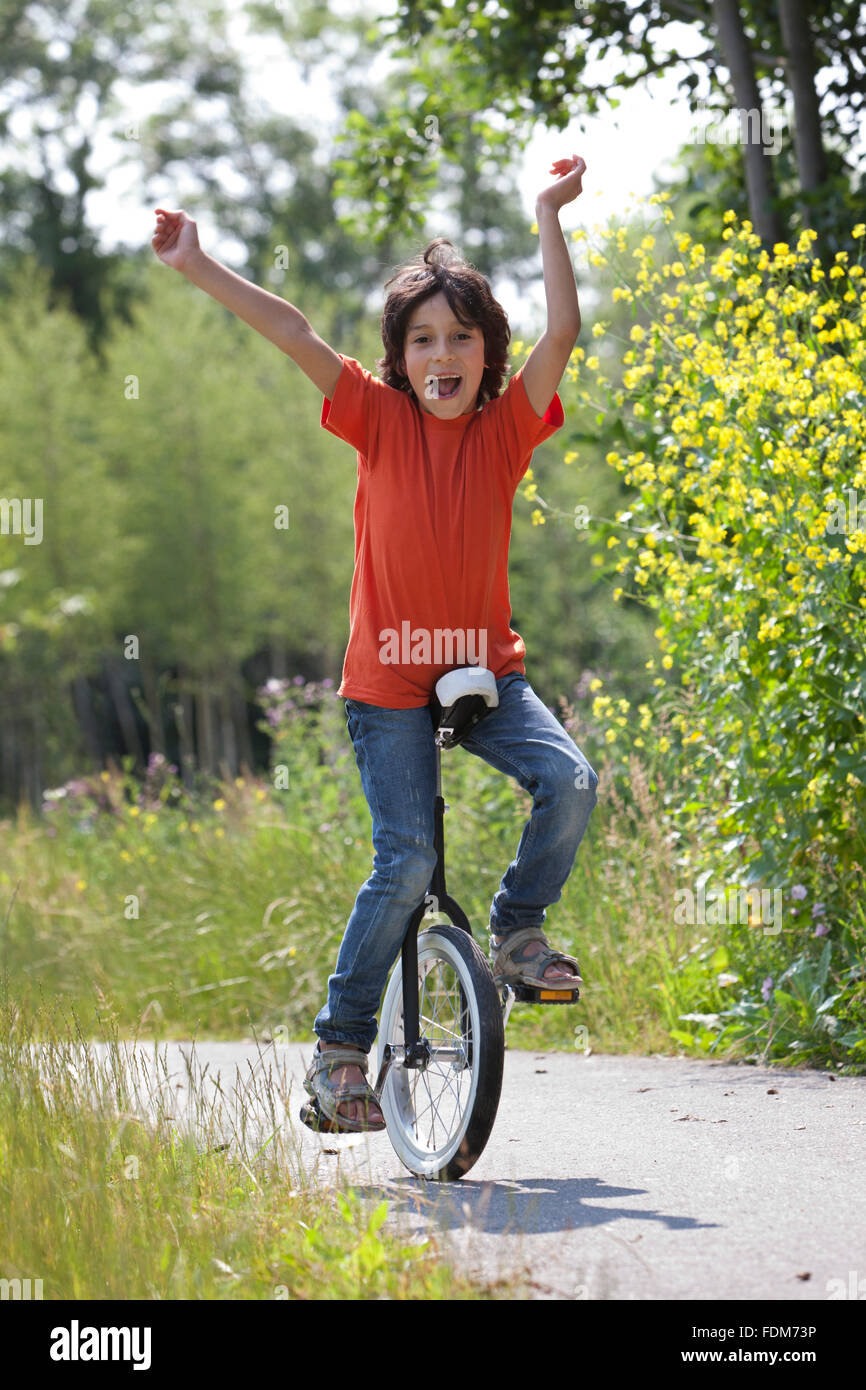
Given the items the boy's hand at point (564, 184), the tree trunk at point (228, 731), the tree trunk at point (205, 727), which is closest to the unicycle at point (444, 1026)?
the boy's hand at point (564, 184)

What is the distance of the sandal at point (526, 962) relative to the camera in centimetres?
385

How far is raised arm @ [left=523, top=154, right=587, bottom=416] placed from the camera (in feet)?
12.6

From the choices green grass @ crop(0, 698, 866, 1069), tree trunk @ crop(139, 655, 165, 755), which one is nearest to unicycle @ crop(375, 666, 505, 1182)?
green grass @ crop(0, 698, 866, 1069)

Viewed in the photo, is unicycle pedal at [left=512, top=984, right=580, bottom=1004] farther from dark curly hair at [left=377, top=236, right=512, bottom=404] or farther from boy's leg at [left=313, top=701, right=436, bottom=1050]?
dark curly hair at [left=377, top=236, right=512, bottom=404]

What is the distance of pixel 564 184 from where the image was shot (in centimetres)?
392

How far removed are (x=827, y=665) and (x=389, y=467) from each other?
1.84 metres

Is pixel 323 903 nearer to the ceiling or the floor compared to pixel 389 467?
nearer to the floor

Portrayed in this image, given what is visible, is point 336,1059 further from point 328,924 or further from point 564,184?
point 328,924

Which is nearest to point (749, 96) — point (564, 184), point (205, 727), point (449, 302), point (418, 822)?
point (564, 184)

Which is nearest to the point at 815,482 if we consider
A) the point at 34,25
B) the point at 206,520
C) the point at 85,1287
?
the point at 85,1287

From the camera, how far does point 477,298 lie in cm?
402

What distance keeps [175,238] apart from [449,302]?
699 millimetres

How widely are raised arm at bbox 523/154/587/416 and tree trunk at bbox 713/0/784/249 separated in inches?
158

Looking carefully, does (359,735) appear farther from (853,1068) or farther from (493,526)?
(853,1068)
